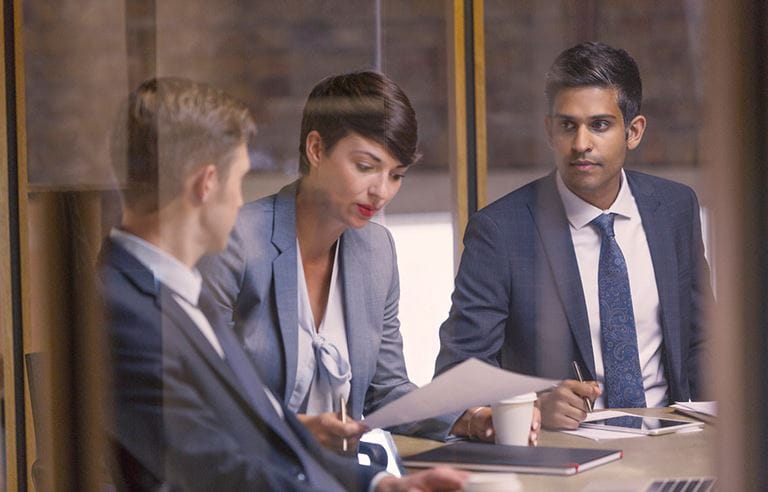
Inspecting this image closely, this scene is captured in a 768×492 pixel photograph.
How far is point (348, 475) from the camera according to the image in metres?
1.15

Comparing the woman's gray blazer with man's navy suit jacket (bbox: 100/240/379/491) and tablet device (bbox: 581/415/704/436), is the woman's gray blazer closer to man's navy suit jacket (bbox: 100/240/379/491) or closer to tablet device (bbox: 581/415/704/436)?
man's navy suit jacket (bbox: 100/240/379/491)

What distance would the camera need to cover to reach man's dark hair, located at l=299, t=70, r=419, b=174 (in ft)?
3.65

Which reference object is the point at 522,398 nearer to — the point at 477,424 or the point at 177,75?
the point at 477,424

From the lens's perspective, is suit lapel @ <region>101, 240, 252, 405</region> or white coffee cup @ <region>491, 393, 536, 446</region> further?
white coffee cup @ <region>491, 393, 536, 446</region>

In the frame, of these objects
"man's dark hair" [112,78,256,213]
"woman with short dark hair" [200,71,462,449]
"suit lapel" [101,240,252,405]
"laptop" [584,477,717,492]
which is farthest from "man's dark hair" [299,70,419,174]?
"laptop" [584,477,717,492]

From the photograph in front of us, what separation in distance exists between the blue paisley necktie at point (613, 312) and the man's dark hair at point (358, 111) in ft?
1.20

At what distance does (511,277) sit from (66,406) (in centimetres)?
60

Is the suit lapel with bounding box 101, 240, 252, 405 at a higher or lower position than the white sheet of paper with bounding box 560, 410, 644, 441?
higher

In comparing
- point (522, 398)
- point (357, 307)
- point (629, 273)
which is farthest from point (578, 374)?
point (357, 307)

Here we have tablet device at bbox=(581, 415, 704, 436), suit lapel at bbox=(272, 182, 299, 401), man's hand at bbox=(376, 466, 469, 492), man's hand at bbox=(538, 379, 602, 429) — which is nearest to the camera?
man's hand at bbox=(376, 466, 469, 492)

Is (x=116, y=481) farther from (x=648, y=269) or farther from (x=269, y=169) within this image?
(x=648, y=269)

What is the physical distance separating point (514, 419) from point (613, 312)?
21 centimetres

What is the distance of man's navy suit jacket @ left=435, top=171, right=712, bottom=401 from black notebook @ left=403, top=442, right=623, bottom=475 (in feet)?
0.35

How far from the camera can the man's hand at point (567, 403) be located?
127cm
